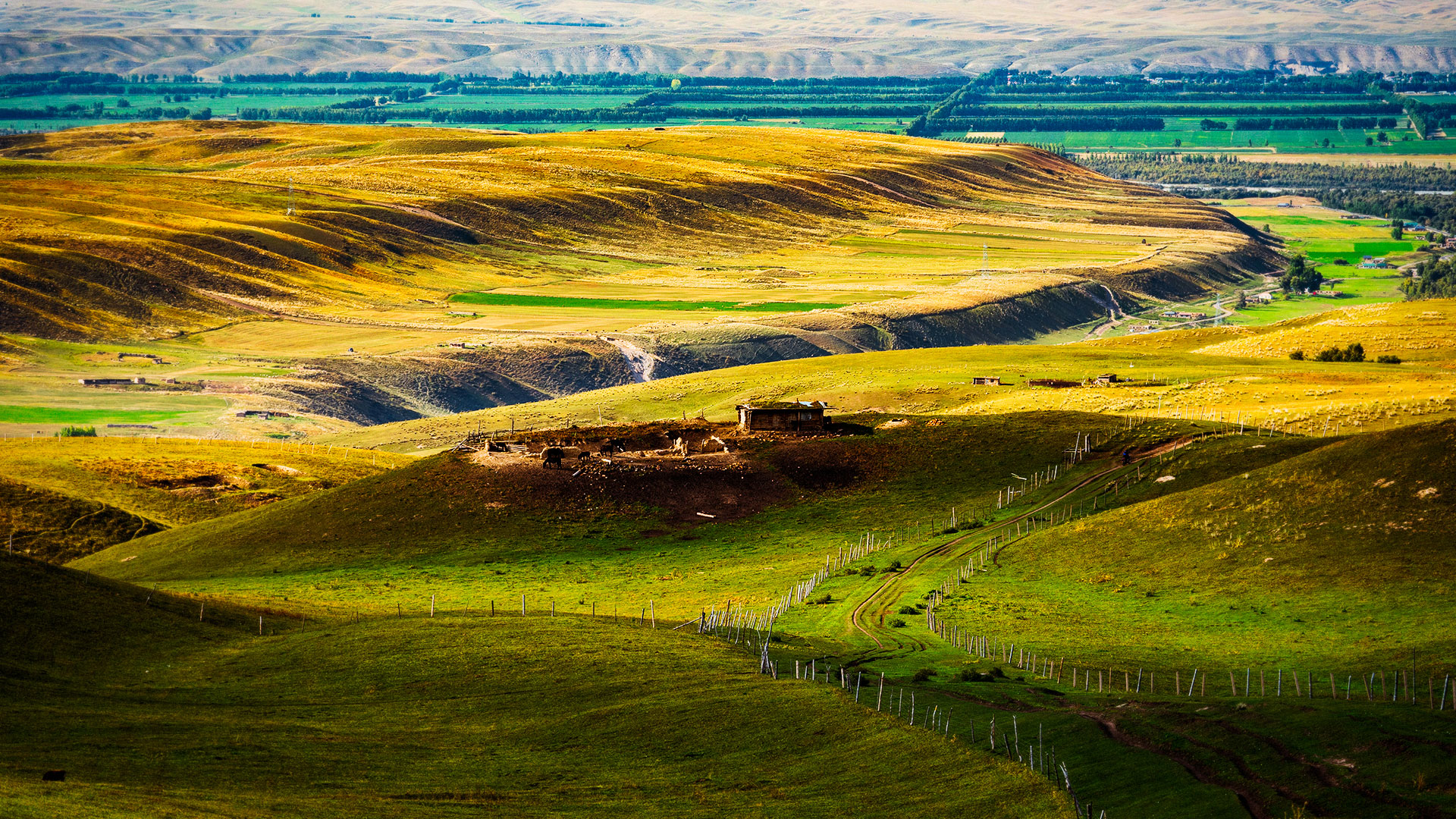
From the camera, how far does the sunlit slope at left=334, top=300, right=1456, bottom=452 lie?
109250mm

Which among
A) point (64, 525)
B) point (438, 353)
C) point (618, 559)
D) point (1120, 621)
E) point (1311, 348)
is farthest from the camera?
point (438, 353)

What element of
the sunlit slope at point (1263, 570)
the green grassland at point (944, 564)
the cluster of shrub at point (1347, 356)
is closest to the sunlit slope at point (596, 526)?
the green grassland at point (944, 564)

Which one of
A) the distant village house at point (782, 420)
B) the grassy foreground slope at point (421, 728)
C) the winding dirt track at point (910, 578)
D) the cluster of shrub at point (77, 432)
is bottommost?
the grassy foreground slope at point (421, 728)

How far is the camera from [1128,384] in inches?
4897

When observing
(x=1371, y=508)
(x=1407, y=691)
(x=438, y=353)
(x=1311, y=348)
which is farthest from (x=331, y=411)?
(x=1407, y=691)

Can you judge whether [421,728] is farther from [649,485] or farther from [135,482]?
[135,482]

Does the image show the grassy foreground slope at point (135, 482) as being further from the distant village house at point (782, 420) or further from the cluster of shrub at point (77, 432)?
the distant village house at point (782, 420)

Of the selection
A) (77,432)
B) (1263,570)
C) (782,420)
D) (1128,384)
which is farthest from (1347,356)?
(77,432)

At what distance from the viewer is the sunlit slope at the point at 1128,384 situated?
109250 millimetres

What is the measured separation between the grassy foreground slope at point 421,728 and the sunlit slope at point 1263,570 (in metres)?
17.0

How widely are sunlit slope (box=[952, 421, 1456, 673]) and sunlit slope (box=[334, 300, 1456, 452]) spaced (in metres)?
24.8

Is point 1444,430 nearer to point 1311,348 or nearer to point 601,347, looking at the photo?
point 1311,348

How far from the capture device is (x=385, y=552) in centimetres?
8512

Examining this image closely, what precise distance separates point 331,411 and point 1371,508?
10260 cm
